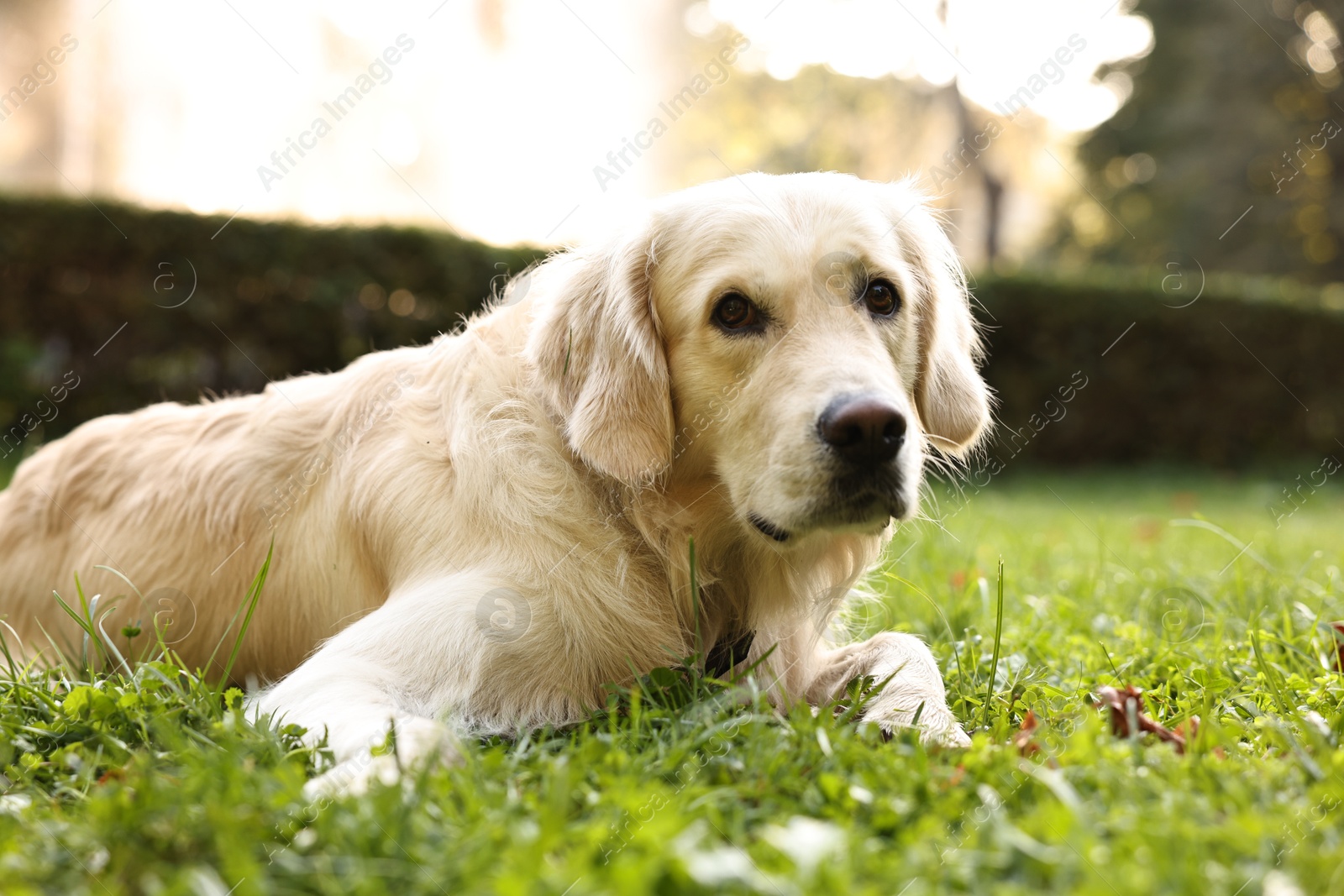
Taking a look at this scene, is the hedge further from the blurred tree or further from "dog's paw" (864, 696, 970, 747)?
the blurred tree

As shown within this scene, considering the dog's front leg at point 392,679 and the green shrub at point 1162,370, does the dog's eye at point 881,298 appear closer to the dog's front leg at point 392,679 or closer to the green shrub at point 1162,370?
the dog's front leg at point 392,679

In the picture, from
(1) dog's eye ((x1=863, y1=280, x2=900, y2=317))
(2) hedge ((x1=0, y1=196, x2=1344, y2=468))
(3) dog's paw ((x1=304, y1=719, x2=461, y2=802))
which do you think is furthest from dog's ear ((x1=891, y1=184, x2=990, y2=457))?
(2) hedge ((x1=0, y1=196, x2=1344, y2=468))

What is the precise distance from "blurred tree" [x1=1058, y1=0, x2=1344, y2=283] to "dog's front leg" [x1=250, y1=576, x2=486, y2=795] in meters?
23.4

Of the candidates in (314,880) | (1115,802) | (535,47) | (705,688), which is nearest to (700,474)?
(705,688)

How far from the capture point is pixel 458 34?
23375 millimetres

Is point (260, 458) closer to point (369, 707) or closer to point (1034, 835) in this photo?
point (369, 707)

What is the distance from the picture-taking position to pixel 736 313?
2.50m

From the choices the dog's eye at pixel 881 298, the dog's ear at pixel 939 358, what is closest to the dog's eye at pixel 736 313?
the dog's eye at pixel 881 298

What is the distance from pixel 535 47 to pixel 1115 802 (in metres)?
23.0

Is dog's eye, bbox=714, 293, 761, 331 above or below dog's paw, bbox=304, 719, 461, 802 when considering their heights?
above

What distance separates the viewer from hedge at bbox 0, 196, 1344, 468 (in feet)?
24.6

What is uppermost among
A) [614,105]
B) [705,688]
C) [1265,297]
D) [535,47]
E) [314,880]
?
[535,47]

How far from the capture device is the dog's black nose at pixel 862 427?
217 cm

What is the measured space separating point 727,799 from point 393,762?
0.61m
